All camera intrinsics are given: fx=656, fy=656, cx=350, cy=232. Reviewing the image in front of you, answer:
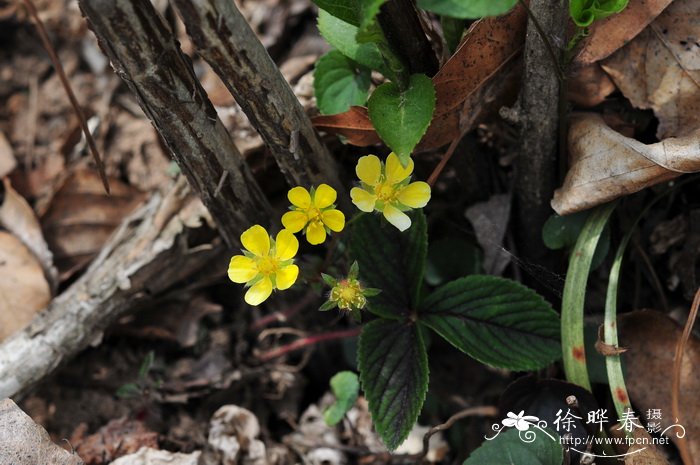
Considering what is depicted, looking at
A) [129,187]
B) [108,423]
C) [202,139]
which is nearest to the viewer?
[202,139]

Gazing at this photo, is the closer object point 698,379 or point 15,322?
point 698,379

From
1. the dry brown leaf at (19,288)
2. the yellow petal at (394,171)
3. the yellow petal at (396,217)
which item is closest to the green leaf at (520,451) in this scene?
the yellow petal at (396,217)

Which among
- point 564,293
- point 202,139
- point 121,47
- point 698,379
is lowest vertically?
point 698,379

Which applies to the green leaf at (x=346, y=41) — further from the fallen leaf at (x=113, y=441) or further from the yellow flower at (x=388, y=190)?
the fallen leaf at (x=113, y=441)

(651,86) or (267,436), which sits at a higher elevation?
(651,86)

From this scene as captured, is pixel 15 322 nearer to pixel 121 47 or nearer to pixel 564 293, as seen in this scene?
pixel 121 47

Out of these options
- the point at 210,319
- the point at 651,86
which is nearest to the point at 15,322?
the point at 210,319
